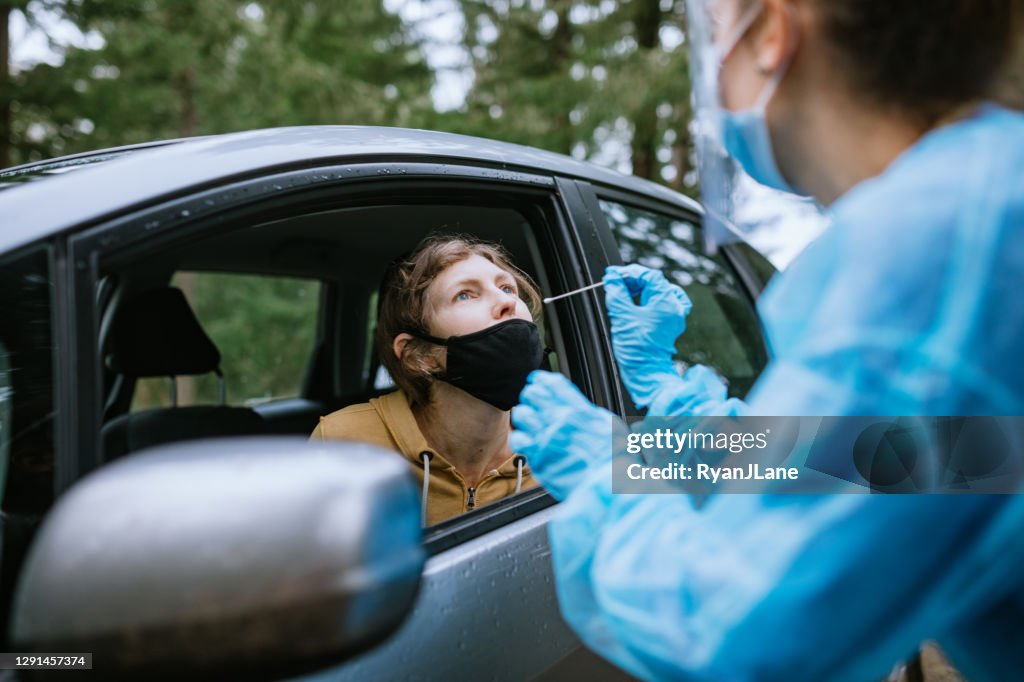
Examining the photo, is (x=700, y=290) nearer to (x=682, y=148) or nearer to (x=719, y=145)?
(x=719, y=145)

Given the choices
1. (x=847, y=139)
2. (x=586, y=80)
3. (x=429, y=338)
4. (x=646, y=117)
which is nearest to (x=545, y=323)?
(x=429, y=338)

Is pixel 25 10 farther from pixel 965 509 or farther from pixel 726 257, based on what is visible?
pixel 965 509

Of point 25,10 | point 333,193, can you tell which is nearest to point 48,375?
point 333,193

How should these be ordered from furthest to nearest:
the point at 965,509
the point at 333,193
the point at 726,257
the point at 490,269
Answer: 1. the point at 726,257
2. the point at 490,269
3. the point at 333,193
4. the point at 965,509

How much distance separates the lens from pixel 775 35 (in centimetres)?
92

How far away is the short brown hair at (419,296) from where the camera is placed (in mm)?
2250

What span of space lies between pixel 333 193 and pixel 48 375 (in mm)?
620

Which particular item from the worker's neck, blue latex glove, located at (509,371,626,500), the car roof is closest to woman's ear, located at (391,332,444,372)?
the car roof

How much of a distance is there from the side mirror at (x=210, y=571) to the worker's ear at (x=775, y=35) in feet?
2.19

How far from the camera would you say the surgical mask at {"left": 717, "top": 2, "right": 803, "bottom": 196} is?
0.97m

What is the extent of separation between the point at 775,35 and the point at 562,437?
1.99 ft

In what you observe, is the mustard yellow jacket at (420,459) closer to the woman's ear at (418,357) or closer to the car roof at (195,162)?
the woman's ear at (418,357)

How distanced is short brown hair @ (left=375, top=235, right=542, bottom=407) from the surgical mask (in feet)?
4.07

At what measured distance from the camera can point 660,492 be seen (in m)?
0.99
